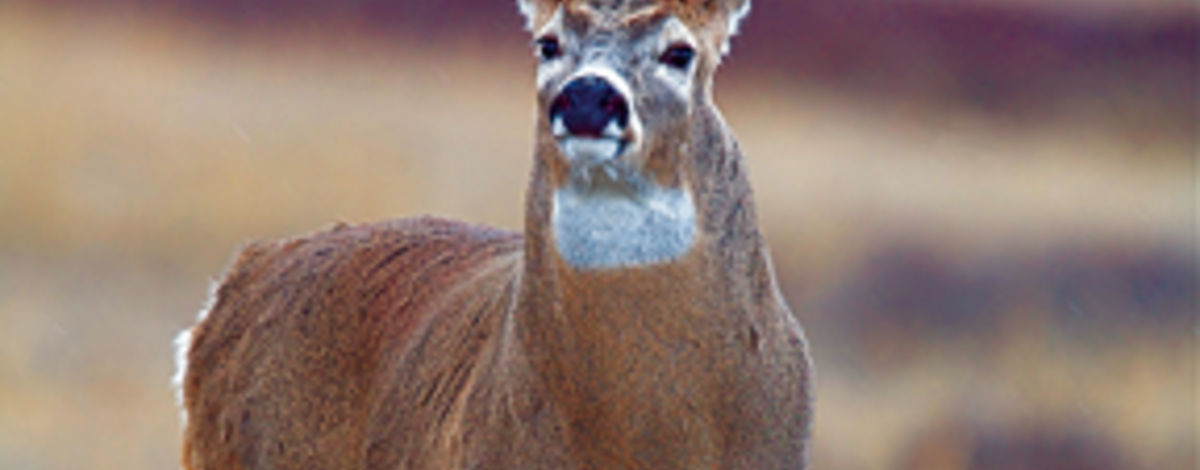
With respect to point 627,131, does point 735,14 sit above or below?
above

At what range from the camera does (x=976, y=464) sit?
42.2 feet

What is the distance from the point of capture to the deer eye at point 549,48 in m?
5.14

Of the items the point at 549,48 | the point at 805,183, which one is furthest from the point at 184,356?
the point at 805,183

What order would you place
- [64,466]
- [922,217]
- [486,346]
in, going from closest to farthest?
[486,346] → [64,466] → [922,217]

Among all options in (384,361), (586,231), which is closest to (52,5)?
(384,361)

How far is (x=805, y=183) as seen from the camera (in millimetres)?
13656

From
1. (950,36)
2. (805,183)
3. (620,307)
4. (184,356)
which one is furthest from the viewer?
(950,36)

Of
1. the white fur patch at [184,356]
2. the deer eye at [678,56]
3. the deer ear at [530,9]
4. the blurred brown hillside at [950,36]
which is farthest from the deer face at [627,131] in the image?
the blurred brown hillside at [950,36]

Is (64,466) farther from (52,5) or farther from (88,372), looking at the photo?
(52,5)

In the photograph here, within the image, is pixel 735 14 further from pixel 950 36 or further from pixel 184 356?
pixel 950 36

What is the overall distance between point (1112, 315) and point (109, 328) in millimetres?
7105

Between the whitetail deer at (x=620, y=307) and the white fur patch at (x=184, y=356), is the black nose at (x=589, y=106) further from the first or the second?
the white fur patch at (x=184, y=356)

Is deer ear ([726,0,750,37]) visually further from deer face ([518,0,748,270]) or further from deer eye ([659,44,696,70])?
deer eye ([659,44,696,70])

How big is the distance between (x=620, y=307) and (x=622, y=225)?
27 cm
